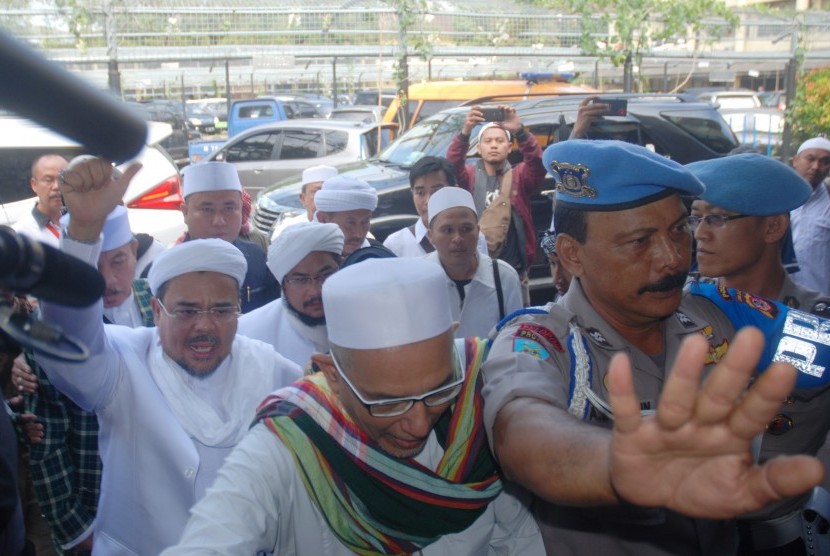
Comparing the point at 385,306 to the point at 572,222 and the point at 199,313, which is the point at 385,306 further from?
the point at 199,313

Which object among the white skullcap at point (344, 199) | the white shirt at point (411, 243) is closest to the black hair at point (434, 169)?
the white shirt at point (411, 243)

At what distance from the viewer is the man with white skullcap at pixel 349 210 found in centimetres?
499

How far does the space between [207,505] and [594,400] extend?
35.6 inches

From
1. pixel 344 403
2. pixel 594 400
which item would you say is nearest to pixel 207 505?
pixel 344 403

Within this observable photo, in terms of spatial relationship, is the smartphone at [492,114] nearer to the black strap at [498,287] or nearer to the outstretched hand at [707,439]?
the black strap at [498,287]

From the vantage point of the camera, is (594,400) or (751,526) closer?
(594,400)

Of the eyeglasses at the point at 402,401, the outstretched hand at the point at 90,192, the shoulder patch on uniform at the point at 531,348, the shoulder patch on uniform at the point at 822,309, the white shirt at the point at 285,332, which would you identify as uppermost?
the outstretched hand at the point at 90,192

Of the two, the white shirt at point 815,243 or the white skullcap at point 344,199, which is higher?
the white skullcap at point 344,199

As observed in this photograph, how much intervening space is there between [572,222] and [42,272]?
157 centimetres

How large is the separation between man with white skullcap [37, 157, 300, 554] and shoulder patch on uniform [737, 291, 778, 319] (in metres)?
1.61

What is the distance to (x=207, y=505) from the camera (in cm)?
171

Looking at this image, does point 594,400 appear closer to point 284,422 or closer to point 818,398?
point 284,422

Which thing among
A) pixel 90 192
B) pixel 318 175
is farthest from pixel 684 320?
pixel 318 175

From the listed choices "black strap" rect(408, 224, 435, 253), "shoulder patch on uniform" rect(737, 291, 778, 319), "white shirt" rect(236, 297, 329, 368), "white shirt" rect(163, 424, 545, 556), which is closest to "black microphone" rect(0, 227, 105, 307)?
"white shirt" rect(163, 424, 545, 556)
